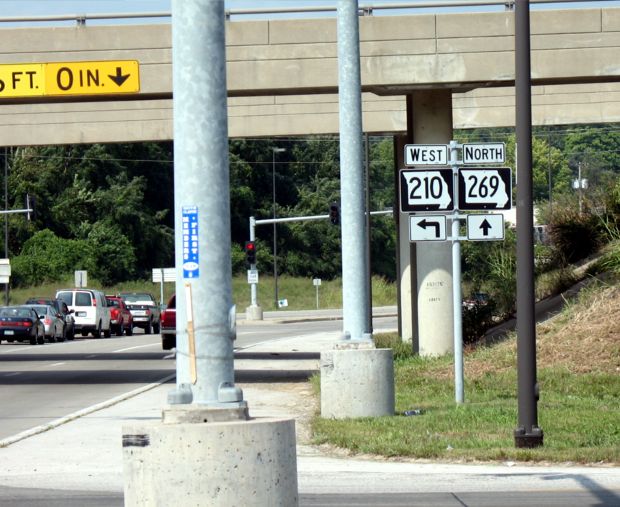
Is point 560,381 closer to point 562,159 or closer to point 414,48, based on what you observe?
point 414,48

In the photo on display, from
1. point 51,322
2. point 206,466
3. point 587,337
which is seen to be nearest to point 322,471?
point 206,466

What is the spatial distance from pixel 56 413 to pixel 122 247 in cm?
7142

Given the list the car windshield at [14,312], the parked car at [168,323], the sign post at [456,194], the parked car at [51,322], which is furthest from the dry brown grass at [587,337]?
the parked car at [51,322]

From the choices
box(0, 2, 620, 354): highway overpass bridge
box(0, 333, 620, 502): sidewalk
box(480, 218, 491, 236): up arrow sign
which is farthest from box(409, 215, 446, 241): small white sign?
box(0, 2, 620, 354): highway overpass bridge

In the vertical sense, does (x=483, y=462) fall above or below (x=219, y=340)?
below

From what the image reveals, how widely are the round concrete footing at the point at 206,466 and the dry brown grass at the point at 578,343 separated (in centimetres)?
1481

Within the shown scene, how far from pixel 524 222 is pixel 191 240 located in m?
8.26

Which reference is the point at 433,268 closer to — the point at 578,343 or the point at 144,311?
the point at 578,343

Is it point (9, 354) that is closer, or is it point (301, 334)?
point (9, 354)

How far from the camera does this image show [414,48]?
23484mm

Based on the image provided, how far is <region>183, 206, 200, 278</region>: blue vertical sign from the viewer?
608 centimetres

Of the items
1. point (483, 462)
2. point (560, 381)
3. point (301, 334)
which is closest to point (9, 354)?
point (301, 334)

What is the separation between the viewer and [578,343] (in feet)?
70.1

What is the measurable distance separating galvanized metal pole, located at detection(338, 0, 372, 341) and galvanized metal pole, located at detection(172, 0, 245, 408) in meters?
10.4
